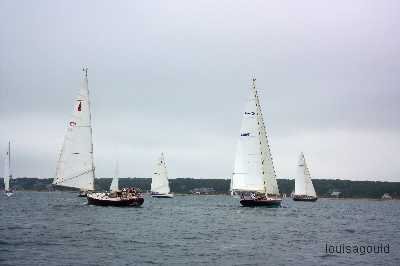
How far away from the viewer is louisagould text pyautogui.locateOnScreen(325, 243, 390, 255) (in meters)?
35.1

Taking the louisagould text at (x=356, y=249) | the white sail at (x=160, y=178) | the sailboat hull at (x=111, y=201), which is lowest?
the louisagould text at (x=356, y=249)

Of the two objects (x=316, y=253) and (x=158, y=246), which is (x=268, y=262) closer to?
(x=316, y=253)

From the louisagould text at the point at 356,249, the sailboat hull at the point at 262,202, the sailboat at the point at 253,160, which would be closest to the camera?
the louisagould text at the point at 356,249

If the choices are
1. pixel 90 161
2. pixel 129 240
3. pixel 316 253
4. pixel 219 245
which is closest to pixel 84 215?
pixel 90 161

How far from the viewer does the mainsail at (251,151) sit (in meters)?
74.1

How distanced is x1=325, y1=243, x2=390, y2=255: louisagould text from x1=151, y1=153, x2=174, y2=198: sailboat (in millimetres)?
94171

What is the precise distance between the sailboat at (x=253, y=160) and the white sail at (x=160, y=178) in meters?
56.9

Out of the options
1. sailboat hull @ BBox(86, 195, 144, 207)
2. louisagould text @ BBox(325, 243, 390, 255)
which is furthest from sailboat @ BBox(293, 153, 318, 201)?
louisagould text @ BBox(325, 243, 390, 255)

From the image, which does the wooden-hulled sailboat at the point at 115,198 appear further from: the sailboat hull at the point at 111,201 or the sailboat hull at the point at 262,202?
the sailboat hull at the point at 262,202

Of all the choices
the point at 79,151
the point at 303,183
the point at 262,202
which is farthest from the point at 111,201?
the point at 303,183

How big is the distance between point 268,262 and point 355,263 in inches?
183

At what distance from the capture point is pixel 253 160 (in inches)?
2945

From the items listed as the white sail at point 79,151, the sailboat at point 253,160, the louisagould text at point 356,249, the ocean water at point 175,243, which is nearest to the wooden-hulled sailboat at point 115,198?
the white sail at point 79,151

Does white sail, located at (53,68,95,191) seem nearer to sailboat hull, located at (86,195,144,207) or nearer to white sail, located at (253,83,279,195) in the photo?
sailboat hull, located at (86,195,144,207)
